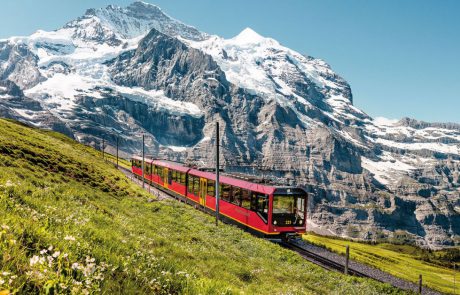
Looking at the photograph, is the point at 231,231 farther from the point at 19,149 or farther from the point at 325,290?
the point at 19,149

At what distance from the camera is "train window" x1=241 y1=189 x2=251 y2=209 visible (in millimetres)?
32125

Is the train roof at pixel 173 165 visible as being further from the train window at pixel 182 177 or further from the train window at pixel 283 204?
the train window at pixel 283 204

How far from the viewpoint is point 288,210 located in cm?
3153


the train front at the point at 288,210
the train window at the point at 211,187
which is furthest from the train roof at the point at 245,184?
the train front at the point at 288,210

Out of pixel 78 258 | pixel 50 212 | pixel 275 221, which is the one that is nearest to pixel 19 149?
pixel 275 221

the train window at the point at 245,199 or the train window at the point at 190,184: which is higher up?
the train window at the point at 245,199

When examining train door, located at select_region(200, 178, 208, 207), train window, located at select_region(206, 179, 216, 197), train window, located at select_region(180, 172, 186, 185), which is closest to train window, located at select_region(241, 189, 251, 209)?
train window, located at select_region(206, 179, 216, 197)

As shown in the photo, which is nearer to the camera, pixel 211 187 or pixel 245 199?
pixel 245 199

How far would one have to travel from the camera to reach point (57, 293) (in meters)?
4.07

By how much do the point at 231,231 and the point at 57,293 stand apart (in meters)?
23.8

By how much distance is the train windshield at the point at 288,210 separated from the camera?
30641 mm

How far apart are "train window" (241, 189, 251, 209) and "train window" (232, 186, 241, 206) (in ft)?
1.69

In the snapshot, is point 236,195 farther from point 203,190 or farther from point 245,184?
point 203,190

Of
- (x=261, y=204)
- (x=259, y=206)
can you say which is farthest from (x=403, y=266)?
(x=261, y=204)
